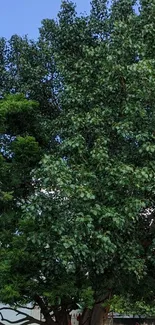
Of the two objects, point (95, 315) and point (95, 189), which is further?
point (95, 315)

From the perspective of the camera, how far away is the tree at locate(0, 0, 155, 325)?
5230 mm

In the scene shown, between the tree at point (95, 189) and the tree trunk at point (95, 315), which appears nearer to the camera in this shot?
the tree at point (95, 189)

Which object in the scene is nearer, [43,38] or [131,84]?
[131,84]

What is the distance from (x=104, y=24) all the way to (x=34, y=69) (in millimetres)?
1324

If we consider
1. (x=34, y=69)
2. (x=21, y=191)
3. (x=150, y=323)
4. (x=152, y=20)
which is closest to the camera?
(x=152, y=20)

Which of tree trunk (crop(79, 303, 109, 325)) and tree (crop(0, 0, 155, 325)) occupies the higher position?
tree (crop(0, 0, 155, 325))

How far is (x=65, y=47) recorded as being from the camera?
7.34m

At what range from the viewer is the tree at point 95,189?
17.2 ft

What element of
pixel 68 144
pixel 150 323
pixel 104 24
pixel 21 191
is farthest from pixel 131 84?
pixel 150 323

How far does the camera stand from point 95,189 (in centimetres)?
547

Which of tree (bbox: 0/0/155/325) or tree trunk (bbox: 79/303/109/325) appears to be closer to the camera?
tree (bbox: 0/0/155/325)

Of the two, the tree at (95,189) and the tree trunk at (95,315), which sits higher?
the tree at (95,189)

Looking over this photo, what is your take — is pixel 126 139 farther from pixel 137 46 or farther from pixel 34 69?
pixel 34 69

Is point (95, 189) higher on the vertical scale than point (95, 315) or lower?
higher
